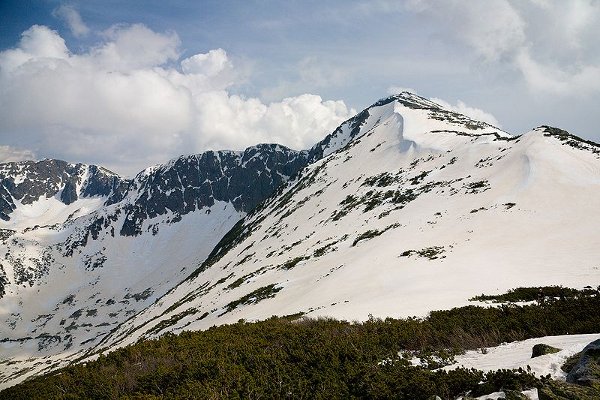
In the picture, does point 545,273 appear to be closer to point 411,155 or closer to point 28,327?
point 411,155

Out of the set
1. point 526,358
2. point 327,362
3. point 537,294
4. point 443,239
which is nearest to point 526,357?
point 526,358

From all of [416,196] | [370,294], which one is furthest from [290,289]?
[416,196]

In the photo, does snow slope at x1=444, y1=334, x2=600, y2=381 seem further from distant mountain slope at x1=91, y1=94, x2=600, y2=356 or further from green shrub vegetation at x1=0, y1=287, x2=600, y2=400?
distant mountain slope at x1=91, y1=94, x2=600, y2=356

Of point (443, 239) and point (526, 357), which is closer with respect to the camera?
point (526, 357)

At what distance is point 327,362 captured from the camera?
32.6 feet

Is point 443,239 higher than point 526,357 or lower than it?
higher

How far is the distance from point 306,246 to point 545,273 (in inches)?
1338

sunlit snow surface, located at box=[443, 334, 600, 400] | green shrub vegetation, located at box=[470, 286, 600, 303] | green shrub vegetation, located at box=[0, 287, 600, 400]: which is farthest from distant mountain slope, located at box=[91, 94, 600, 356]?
sunlit snow surface, located at box=[443, 334, 600, 400]

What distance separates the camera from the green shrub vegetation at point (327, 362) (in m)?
8.20

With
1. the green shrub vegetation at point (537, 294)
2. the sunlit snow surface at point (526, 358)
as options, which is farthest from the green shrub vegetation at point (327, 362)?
the green shrub vegetation at point (537, 294)

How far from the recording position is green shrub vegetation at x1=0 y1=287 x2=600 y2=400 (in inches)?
323

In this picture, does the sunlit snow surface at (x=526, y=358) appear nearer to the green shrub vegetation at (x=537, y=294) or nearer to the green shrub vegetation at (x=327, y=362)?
the green shrub vegetation at (x=327, y=362)

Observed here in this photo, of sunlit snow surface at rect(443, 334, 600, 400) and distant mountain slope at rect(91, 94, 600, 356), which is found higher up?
distant mountain slope at rect(91, 94, 600, 356)

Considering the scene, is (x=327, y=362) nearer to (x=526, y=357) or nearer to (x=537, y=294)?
(x=526, y=357)
